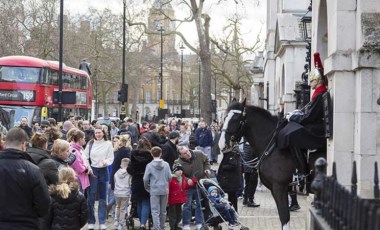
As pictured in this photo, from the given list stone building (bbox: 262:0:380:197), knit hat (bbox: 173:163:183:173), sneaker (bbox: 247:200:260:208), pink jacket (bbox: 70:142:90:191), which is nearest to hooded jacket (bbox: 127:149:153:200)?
knit hat (bbox: 173:163:183:173)

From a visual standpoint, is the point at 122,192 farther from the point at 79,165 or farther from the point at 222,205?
the point at 222,205

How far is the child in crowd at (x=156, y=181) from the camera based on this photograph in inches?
517

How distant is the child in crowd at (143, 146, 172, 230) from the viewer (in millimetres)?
13133

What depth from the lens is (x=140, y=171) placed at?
1389cm

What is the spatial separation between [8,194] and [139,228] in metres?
7.55

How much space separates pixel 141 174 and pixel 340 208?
10.1 m

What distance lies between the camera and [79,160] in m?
12.9

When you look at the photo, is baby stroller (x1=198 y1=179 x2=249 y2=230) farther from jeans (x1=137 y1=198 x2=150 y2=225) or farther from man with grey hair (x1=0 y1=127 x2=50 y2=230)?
man with grey hair (x1=0 y1=127 x2=50 y2=230)

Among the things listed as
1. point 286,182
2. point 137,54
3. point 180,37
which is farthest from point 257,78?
point 286,182

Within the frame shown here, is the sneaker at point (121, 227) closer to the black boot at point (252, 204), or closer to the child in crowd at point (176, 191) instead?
the child in crowd at point (176, 191)

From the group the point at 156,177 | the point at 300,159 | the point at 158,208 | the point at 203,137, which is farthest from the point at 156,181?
the point at 203,137

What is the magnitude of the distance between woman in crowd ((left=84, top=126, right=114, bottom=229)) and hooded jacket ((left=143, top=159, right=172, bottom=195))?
1.40 meters

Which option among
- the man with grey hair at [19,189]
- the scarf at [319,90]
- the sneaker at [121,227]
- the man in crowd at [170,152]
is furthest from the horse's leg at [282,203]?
the man in crowd at [170,152]

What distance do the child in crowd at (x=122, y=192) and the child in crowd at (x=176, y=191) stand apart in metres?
0.88
